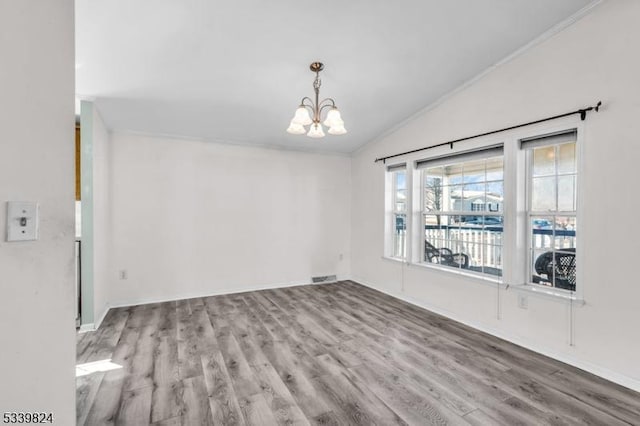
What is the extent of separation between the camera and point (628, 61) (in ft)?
7.50

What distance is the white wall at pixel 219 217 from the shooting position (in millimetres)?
4094

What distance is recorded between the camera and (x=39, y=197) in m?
1.04

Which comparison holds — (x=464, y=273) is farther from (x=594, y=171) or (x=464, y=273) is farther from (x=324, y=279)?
(x=324, y=279)

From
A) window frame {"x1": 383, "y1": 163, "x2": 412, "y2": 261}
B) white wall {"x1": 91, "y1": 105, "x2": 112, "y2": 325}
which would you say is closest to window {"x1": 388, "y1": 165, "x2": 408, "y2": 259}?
window frame {"x1": 383, "y1": 163, "x2": 412, "y2": 261}

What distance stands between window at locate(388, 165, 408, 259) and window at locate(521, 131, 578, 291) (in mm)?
1803

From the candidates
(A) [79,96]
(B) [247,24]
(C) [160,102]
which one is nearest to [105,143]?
(A) [79,96]

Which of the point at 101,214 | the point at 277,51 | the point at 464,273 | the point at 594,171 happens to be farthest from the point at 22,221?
the point at 464,273

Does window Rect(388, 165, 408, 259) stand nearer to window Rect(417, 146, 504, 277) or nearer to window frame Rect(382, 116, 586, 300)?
→ window Rect(417, 146, 504, 277)

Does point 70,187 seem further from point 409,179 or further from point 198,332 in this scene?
point 409,179

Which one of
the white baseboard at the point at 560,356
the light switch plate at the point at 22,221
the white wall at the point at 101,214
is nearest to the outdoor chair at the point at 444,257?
the white baseboard at the point at 560,356

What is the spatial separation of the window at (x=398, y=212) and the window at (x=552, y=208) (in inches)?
71.0

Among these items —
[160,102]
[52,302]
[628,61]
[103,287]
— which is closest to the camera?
[52,302]

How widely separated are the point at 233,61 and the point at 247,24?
1.65ft

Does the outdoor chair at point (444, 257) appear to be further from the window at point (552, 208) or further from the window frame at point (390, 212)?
the window at point (552, 208)
